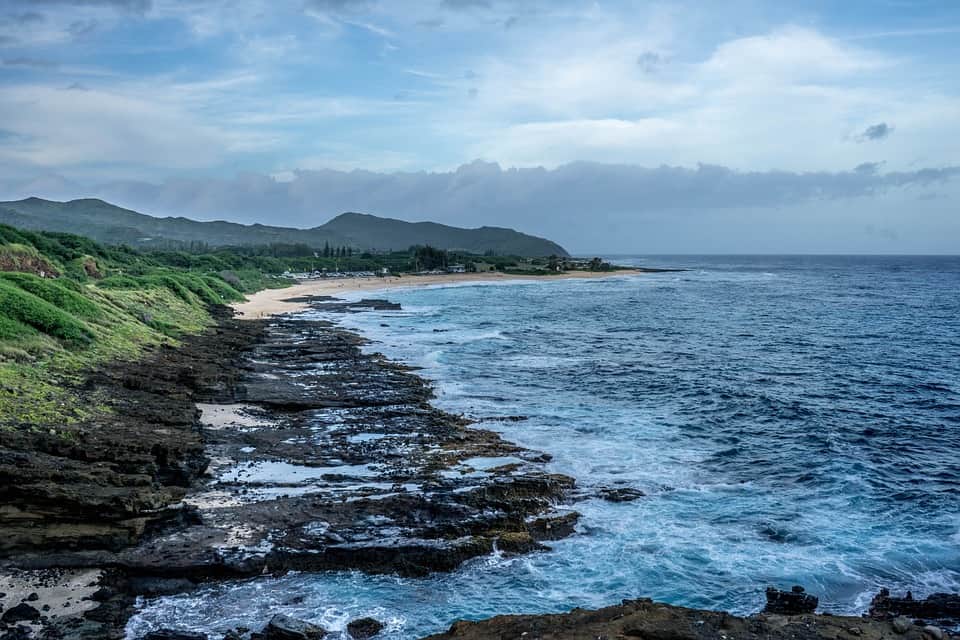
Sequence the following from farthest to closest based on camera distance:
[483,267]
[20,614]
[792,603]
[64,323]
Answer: [483,267]
[64,323]
[792,603]
[20,614]

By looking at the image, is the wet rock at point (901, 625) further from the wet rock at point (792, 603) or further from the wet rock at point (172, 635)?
the wet rock at point (172, 635)

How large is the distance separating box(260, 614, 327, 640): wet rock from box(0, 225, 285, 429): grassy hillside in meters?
10.1

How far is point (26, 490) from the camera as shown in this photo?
1344 centimetres

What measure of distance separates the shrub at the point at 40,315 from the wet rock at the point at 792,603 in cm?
2550

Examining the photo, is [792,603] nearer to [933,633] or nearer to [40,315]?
[933,633]

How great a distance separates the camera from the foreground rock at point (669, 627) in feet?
31.1

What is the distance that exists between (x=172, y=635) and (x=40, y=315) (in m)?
18.6

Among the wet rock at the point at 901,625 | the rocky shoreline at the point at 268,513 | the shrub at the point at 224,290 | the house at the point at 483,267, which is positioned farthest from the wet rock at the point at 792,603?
the house at the point at 483,267

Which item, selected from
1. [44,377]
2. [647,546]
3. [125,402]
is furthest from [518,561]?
[44,377]

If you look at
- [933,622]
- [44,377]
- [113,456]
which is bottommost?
[933,622]

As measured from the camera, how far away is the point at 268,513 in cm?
1480

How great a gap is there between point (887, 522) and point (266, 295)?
79.3 m

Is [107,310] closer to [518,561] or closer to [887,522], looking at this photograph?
[518,561]

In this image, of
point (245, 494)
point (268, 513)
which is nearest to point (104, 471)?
point (245, 494)
